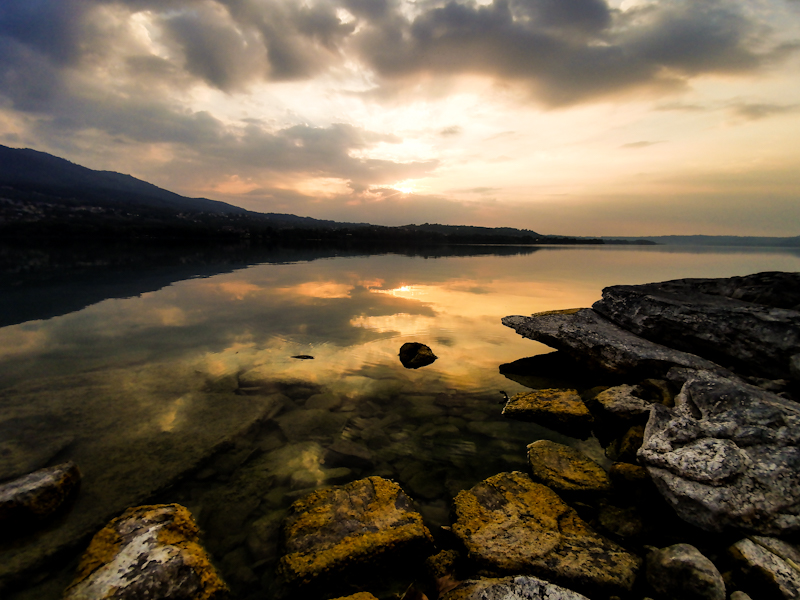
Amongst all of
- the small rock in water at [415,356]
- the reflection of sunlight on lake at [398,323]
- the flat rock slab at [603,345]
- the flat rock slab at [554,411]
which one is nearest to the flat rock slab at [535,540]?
the flat rock slab at [554,411]

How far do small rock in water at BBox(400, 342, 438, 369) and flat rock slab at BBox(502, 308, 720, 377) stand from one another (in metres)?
3.63

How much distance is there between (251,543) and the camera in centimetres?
412

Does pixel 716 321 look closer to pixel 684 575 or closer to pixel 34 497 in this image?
pixel 684 575

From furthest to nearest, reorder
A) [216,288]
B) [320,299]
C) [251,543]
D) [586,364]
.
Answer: [216,288] → [320,299] → [586,364] → [251,543]

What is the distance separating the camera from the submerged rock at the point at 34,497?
391 cm

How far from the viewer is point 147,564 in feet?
10.7

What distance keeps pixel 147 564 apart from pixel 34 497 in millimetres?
2247

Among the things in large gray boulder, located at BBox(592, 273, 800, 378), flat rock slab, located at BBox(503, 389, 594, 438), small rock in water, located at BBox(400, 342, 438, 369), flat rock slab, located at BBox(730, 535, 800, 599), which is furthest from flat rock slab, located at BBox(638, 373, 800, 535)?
small rock in water, located at BBox(400, 342, 438, 369)

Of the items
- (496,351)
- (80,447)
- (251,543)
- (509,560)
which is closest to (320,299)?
(496,351)

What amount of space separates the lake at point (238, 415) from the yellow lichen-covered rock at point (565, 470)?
0.40m

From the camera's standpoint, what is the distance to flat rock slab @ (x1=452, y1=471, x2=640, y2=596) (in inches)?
135

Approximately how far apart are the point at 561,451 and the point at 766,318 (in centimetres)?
626

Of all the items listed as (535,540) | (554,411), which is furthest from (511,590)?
(554,411)

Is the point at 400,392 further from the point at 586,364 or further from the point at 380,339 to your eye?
the point at 586,364
